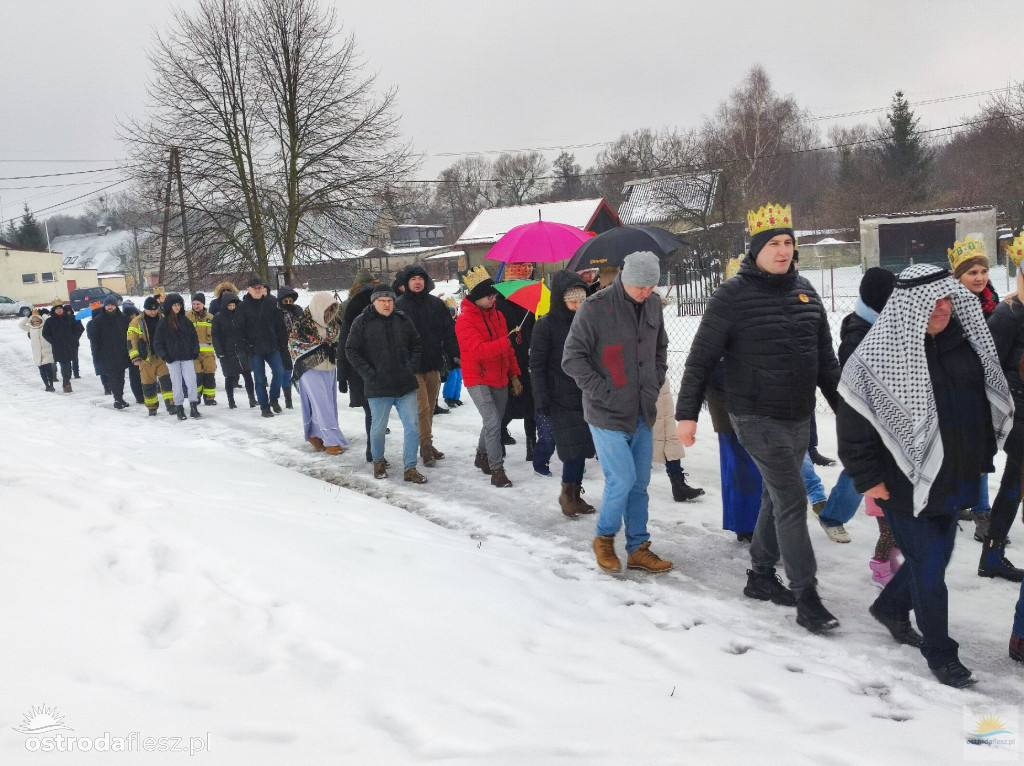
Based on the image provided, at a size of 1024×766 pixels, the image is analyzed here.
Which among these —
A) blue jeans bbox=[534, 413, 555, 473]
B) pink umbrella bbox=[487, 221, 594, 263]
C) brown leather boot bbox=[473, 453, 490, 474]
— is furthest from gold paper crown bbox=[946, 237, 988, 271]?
brown leather boot bbox=[473, 453, 490, 474]

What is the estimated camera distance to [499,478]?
713 cm

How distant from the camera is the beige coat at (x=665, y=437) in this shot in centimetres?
664

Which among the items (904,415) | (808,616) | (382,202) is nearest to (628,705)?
(808,616)

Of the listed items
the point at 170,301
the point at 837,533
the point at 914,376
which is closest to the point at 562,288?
the point at 837,533

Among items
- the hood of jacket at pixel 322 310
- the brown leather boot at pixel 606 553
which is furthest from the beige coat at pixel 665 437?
the hood of jacket at pixel 322 310

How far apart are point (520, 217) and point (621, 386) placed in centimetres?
4250

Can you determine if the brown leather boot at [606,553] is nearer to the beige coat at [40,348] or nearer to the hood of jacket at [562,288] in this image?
the hood of jacket at [562,288]

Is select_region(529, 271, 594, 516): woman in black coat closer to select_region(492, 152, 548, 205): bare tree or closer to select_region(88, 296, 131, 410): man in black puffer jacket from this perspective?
select_region(88, 296, 131, 410): man in black puffer jacket

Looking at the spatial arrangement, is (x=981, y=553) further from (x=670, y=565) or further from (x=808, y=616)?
(x=670, y=565)

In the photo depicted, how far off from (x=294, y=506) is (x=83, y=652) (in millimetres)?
3007

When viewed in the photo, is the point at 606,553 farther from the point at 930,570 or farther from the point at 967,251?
the point at 967,251

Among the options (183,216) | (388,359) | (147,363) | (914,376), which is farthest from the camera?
(183,216)

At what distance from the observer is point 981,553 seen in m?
4.72

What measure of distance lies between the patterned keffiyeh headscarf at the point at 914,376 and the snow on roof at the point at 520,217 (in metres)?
37.6
